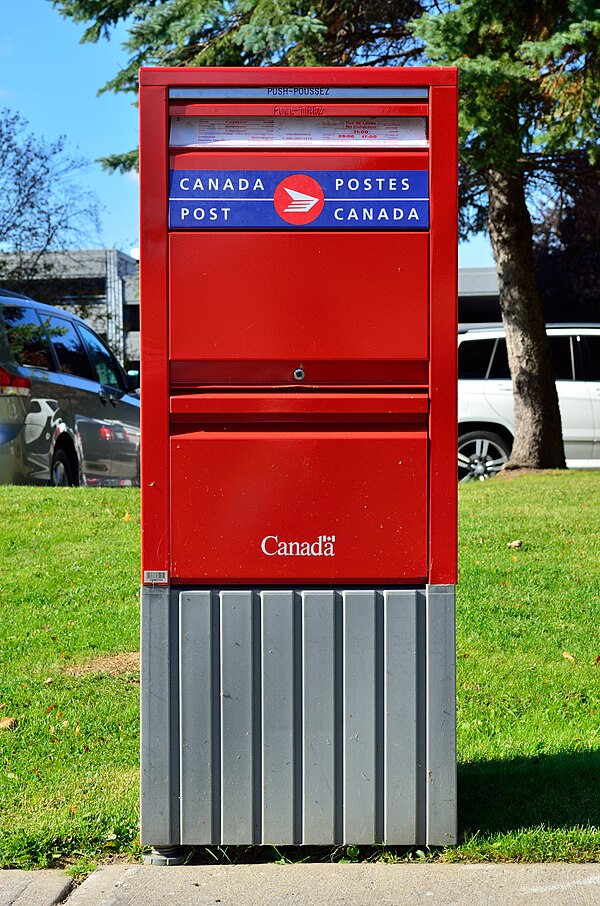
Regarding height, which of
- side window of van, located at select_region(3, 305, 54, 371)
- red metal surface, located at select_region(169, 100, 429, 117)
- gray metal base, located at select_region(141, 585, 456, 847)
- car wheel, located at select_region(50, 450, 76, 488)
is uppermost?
side window of van, located at select_region(3, 305, 54, 371)

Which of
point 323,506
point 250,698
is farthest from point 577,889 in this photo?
point 323,506

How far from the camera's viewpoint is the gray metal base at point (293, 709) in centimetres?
357

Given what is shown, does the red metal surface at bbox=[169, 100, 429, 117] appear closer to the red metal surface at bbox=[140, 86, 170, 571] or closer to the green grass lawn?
the red metal surface at bbox=[140, 86, 170, 571]

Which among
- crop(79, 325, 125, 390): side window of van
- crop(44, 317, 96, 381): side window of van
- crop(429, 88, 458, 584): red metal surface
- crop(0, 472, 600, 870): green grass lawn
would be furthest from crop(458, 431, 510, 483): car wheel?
crop(429, 88, 458, 584): red metal surface

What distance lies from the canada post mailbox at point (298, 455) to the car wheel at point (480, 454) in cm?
974

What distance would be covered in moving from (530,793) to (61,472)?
292 inches

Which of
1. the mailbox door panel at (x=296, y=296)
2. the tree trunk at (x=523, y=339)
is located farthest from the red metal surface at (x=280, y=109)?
the tree trunk at (x=523, y=339)

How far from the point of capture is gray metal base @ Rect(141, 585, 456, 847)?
3.57 m

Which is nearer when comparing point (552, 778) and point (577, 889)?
point (577, 889)

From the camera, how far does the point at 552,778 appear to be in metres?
4.24

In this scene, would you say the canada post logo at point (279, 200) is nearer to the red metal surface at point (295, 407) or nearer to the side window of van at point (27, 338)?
the red metal surface at point (295, 407)

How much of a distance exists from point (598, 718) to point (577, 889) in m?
1.66

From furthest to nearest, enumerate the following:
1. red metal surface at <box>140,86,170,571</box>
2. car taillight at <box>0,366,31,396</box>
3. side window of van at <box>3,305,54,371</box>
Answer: side window of van at <box>3,305,54,371</box> → car taillight at <box>0,366,31,396</box> → red metal surface at <box>140,86,170,571</box>

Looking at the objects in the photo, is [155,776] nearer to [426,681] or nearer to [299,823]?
[299,823]
